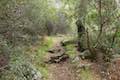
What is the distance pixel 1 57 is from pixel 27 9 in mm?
5573

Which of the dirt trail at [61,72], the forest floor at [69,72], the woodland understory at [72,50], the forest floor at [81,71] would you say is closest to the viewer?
the woodland understory at [72,50]

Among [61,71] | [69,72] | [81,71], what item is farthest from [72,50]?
[81,71]

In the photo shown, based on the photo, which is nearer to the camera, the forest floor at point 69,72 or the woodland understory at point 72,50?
the woodland understory at point 72,50

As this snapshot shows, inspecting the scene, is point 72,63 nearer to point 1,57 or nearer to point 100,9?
point 100,9

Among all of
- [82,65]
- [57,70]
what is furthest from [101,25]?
[57,70]

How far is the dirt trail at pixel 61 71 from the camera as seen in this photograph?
11051 millimetres

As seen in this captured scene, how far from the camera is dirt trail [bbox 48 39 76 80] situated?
11.1 meters

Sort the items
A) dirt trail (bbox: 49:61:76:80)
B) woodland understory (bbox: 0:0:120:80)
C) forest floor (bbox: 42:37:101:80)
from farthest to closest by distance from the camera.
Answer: dirt trail (bbox: 49:61:76:80)
forest floor (bbox: 42:37:101:80)
woodland understory (bbox: 0:0:120:80)

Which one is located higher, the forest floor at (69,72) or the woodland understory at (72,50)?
the woodland understory at (72,50)

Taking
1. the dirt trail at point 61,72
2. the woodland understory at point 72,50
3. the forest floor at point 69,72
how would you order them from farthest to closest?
the dirt trail at point 61,72, the forest floor at point 69,72, the woodland understory at point 72,50

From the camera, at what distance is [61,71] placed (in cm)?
1208

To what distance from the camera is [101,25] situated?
11.4 m

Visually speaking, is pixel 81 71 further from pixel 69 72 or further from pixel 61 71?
pixel 61 71

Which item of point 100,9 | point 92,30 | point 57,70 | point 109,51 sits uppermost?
point 100,9
